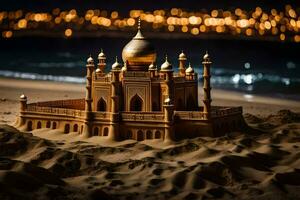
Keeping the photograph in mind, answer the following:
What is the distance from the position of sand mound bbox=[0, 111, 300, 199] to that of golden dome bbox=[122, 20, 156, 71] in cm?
508

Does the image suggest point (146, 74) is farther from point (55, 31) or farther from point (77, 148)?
point (55, 31)

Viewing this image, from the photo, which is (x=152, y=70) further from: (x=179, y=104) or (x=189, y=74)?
(x=189, y=74)

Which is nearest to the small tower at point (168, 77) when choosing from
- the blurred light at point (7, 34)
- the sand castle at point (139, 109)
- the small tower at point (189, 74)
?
the sand castle at point (139, 109)

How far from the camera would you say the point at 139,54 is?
33250mm

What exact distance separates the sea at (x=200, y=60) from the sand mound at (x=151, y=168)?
100 feet

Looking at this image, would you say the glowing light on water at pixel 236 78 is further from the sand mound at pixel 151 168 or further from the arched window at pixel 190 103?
the sand mound at pixel 151 168

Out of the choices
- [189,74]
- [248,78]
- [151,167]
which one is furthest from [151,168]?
[248,78]

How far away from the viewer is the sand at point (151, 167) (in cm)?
2284

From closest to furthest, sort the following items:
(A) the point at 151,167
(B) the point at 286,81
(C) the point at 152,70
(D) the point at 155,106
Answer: (A) the point at 151,167
(D) the point at 155,106
(C) the point at 152,70
(B) the point at 286,81

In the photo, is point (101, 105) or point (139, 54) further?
point (139, 54)

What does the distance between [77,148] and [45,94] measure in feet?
81.1

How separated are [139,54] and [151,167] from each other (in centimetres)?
888

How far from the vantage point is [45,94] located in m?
52.9

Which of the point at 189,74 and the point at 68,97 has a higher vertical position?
the point at 189,74
